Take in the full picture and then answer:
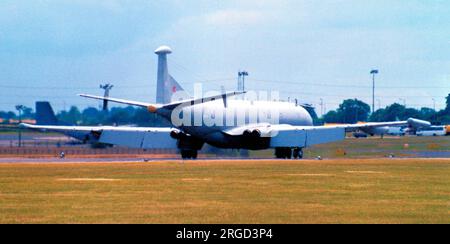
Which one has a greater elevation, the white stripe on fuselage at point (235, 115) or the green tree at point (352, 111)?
the green tree at point (352, 111)

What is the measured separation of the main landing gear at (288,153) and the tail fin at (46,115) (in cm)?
4292

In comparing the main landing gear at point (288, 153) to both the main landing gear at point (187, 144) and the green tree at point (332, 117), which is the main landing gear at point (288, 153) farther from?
the green tree at point (332, 117)

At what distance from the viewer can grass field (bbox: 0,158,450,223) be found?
24.0 m

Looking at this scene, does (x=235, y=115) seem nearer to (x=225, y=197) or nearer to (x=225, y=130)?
(x=225, y=130)

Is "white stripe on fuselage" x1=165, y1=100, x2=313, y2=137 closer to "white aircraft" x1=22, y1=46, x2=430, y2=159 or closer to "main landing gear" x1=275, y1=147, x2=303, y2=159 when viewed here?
"white aircraft" x1=22, y1=46, x2=430, y2=159

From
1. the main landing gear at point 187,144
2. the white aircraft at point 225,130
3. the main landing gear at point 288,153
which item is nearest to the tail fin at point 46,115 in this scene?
the white aircraft at point 225,130

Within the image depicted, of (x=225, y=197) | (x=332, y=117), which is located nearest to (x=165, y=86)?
(x=225, y=197)

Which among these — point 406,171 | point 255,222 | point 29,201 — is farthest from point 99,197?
Result: point 406,171

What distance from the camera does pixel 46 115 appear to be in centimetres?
11288

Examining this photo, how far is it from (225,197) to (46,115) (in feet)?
282

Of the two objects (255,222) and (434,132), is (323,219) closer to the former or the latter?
(255,222)

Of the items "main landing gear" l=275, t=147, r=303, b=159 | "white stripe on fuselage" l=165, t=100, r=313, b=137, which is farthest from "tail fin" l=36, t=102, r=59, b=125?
"main landing gear" l=275, t=147, r=303, b=159

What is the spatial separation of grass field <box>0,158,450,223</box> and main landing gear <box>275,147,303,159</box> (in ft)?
97.3

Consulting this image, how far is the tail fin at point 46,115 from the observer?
11225cm
